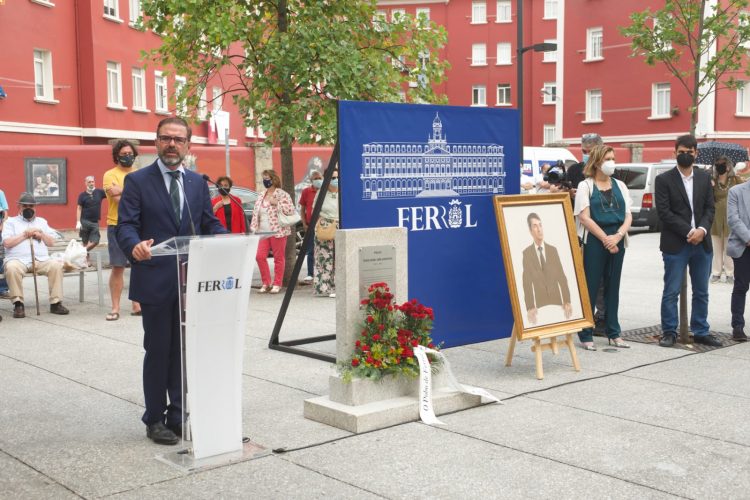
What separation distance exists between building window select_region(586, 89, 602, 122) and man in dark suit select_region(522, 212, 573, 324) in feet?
129

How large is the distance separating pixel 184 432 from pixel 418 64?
9367 mm

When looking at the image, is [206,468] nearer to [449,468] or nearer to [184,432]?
[184,432]

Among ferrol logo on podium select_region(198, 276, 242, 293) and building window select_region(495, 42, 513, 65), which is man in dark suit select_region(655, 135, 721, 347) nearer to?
ferrol logo on podium select_region(198, 276, 242, 293)

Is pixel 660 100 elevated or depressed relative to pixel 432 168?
elevated

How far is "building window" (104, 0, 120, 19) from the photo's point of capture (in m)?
32.9

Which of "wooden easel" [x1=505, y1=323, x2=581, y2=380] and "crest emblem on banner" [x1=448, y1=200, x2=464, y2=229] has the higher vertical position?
"crest emblem on banner" [x1=448, y1=200, x2=464, y2=229]

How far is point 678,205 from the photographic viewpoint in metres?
8.79

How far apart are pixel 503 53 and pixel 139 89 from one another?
32918 millimetres

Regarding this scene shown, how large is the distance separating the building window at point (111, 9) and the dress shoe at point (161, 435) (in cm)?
2957

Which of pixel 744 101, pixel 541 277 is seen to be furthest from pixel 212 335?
pixel 744 101

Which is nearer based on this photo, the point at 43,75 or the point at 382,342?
the point at 382,342

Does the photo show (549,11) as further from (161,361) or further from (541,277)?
(161,361)

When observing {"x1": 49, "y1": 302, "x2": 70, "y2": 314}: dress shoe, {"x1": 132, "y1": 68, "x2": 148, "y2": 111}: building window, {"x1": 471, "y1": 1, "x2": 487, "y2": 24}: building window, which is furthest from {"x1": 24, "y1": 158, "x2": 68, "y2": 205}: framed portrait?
{"x1": 471, "y1": 1, "x2": 487, "y2": 24}: building window

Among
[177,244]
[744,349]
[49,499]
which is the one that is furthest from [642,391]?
[49,499]
